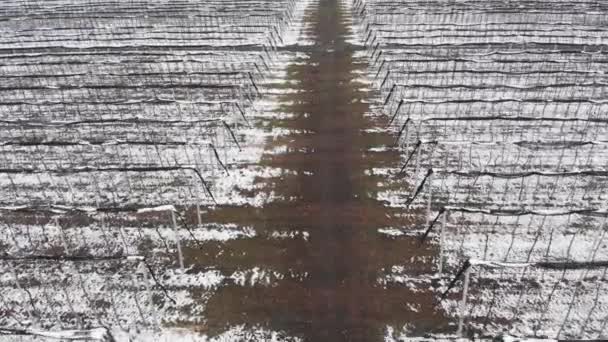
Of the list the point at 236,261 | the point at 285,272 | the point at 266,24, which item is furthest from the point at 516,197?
the point at 266,24

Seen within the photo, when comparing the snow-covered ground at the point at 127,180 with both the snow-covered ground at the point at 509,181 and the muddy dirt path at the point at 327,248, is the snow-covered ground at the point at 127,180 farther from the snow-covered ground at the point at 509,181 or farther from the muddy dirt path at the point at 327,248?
the snow-covered ground at the point at 509,181

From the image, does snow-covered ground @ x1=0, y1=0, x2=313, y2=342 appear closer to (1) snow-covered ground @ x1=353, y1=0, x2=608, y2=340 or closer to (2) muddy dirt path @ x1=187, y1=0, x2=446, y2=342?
(2) muddy dirt path @ x1=187, y1=0, x2=446, y2=342

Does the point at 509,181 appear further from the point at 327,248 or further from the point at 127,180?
the point at 127,180

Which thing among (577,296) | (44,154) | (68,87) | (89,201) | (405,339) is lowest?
(405,339)

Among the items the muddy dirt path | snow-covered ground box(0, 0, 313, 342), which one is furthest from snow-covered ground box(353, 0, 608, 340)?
snow-covered ground box(0, 0, 313, 342)

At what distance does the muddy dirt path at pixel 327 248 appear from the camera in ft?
20.7

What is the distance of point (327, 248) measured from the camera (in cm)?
768

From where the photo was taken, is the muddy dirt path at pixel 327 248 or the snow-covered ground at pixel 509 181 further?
the snow-covered ground at pixel 509 181

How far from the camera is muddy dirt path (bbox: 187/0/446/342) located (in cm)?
630

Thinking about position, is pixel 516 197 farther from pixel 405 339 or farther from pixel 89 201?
pixel 89 201

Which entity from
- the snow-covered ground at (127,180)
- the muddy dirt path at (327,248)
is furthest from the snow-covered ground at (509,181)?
the snow-covered ground at (127,180)

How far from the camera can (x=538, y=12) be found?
23.9 metres

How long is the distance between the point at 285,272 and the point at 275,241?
0.86 metres

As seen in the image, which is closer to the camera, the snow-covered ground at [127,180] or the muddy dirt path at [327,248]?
the muddy dirt path at [327,248]
